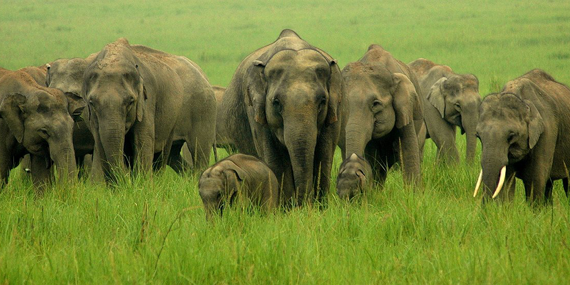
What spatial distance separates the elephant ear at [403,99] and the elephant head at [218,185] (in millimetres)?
2321

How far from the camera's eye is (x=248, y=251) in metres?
5.02

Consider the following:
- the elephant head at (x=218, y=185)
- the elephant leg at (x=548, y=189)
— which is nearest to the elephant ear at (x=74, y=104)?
the elephant head at (x=218, y=185)

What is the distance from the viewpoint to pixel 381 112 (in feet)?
26.5

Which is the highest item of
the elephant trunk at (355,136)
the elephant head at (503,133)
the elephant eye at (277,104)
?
the elephant eye at (277,104)

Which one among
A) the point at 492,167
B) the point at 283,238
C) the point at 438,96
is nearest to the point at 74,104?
the point at 283,238

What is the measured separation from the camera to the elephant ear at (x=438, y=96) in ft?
39.5

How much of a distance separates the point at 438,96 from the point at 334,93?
5510mm

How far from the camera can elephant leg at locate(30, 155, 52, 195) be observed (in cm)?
798

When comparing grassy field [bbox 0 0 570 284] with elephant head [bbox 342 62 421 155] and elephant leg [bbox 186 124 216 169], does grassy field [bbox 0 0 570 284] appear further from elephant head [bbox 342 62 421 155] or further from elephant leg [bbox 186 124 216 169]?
elephant leg [bbox 186 124 216 169]

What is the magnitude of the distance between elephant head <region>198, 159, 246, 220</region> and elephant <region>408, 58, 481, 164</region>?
201 inches

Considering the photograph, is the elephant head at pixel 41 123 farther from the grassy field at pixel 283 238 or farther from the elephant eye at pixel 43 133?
the grassy field at pixel 283 238

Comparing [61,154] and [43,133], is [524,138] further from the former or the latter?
[43,133]

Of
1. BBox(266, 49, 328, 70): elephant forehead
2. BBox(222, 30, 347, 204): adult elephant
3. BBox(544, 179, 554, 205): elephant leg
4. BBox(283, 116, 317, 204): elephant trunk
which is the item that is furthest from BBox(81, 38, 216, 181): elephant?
BBox(544, 179, 554, 205): elephant leg

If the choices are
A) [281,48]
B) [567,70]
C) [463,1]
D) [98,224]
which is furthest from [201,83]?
[463,1]
